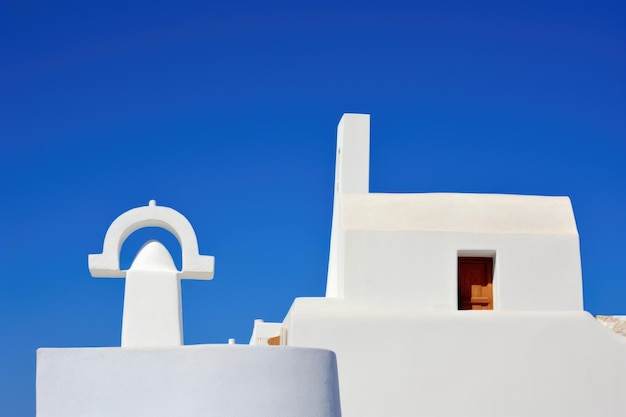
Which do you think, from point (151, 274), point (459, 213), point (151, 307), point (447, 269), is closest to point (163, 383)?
point (151, 307)

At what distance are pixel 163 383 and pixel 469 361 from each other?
317 inches

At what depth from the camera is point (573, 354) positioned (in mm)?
17750

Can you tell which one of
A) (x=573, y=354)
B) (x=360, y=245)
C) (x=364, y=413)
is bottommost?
(x=364, y=413)

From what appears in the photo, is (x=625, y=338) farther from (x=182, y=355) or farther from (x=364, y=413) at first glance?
(x=182, y=355)

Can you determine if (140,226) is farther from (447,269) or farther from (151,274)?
(447,269)

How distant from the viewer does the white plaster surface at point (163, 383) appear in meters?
10.8

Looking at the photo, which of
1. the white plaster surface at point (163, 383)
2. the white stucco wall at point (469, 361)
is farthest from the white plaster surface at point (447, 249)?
the white plaster surface at point (163, 383)

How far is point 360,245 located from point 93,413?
8.71m

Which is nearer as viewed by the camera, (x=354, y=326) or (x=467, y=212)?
(x=354, y=326)

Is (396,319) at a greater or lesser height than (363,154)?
lesser

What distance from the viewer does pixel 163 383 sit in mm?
10797

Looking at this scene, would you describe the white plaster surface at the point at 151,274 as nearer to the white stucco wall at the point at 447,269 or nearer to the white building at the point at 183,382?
the white building at the point at 183,382

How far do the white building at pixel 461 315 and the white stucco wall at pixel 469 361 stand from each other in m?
0.02

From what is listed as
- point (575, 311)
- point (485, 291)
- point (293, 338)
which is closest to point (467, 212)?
point (485, 291)
